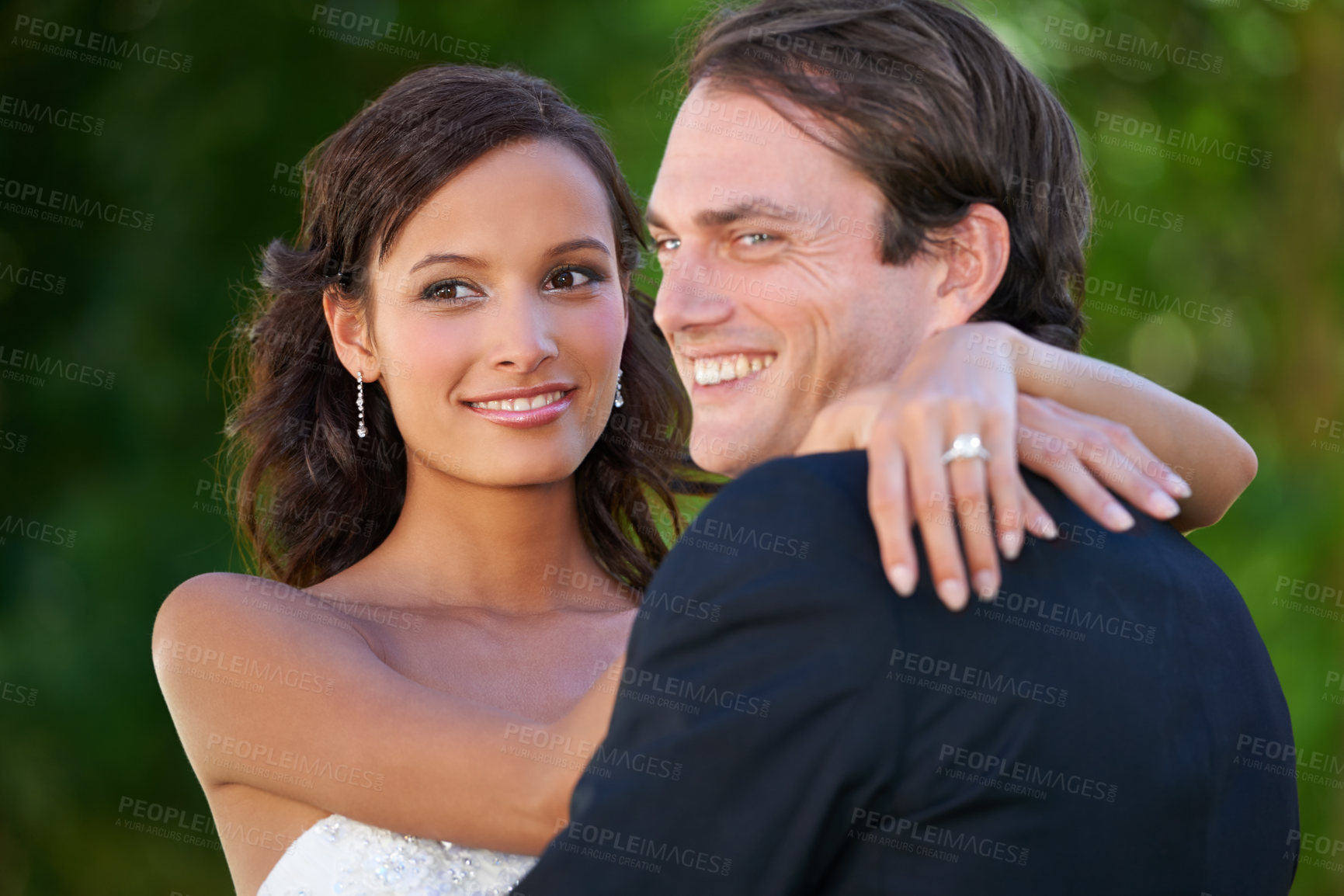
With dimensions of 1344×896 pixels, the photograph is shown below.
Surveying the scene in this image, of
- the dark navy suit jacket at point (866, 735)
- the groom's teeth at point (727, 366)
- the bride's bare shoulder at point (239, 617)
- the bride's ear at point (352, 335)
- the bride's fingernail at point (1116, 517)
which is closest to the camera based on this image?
the dark navy suit jacket at point (866, 735)

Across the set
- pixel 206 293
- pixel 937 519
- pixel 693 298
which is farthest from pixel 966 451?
pixel 206 293

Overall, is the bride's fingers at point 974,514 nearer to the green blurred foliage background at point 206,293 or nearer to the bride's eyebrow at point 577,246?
the bride's eyebrow at point 577,246

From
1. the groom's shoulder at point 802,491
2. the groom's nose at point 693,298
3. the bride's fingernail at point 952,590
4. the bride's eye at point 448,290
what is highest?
the groom's nose at point 693,298

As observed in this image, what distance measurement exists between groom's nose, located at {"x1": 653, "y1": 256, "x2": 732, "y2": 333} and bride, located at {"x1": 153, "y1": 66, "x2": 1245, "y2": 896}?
707 millimetres

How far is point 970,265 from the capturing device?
8.34 feet

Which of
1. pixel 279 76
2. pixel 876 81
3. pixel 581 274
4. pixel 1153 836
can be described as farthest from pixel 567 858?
pixel 279 76

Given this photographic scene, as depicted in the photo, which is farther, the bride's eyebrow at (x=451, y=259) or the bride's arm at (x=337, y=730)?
the bride's eyebrow at (x=451, y=259)

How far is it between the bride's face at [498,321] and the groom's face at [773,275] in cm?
102

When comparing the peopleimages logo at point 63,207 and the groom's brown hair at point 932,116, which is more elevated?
the groom's brown hair at point 932,116

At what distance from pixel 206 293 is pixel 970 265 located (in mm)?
5171

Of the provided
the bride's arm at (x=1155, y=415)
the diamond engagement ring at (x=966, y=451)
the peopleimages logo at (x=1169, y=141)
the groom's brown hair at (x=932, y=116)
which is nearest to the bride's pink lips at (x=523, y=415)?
the groom's brown hair at (x=932, y=116)

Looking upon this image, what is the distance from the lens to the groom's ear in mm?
2510

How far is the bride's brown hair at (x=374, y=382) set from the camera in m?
3.70

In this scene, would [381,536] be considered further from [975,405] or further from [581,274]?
[975,405]
